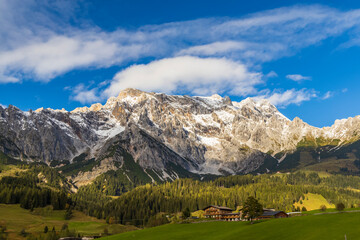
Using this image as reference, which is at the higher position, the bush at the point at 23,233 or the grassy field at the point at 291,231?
the grassy field at the point at 291,231

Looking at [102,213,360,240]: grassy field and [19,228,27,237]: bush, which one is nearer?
[102,213,360,240]: grassy field

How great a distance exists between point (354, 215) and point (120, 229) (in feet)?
404

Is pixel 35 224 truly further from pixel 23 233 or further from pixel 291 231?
pixel 291 231

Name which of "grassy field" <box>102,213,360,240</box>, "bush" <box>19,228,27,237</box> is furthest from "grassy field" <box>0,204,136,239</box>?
"grassy field" <box>102,213,360,240</box>

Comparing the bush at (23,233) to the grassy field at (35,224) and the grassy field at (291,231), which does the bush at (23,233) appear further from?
the grassy field at (291,231)

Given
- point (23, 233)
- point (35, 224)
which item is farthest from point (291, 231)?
point (35, 224)

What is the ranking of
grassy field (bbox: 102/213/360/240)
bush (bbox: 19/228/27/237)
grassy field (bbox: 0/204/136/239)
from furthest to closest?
grassy field (bbox: 0/204/136/239) → bush (bbox: 19/228/27/237) → grassy field (bbox: 102/213/360/240)

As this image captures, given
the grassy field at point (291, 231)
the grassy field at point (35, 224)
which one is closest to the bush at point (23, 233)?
the grassy field at point (35, 224)

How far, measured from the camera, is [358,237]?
7156 cm

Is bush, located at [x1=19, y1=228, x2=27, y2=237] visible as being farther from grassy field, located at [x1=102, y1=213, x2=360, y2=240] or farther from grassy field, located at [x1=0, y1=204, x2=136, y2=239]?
grassy field, located at [x1=102, y1=213, x2=360, y2=240]

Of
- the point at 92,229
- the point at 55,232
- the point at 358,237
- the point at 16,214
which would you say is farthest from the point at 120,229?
the point at 358,237

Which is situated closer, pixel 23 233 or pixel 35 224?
pixel 23 233

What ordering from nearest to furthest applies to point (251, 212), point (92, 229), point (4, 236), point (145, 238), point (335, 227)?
point (335, 227) → point (145, 238) → point (251, 212) → point (4, 236) → point (92, 229)

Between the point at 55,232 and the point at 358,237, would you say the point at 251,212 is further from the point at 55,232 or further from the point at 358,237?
the point at 55,232
